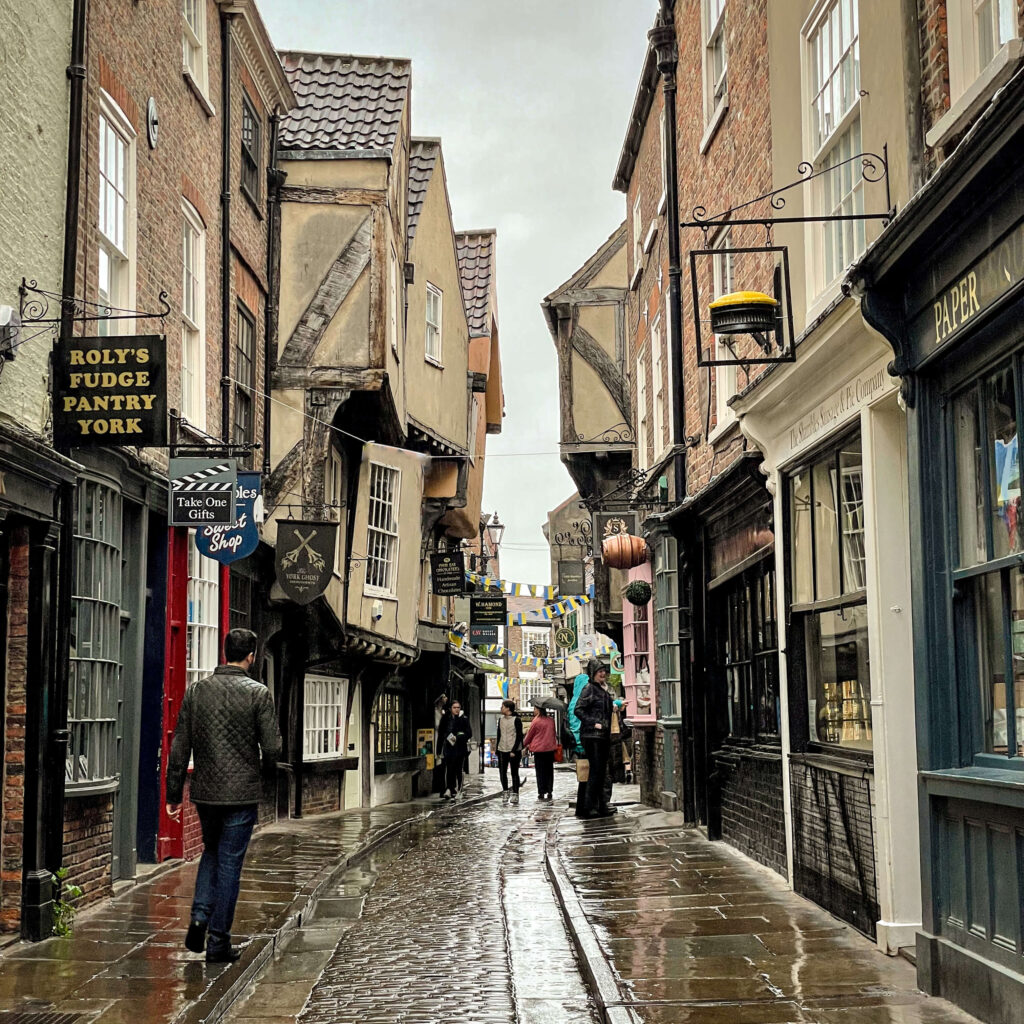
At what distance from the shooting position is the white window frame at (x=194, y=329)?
13.7m

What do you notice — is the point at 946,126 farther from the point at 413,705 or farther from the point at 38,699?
the point at 413,705

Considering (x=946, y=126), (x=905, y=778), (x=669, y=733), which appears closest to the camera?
(x=946, y=126)

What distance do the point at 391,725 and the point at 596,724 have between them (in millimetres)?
9726

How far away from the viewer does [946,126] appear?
273 inches

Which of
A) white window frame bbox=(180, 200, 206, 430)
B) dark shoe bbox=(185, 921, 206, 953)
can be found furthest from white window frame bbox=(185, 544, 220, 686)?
dark shoe bbox=(185, 921, 206, 953)

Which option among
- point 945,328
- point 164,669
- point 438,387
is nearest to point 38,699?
point 164,669

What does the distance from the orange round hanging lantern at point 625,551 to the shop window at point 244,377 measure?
5.07m

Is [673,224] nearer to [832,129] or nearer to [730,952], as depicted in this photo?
[832,129]

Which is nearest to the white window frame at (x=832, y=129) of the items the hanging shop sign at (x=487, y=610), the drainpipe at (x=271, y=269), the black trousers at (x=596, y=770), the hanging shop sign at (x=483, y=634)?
the black trousers at (x=596, y=770)

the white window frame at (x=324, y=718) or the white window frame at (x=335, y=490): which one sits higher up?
the white window frame at (x=335, y=490)

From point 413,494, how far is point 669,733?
7541mm

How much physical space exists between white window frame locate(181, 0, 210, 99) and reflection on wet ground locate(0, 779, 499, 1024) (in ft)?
25.8

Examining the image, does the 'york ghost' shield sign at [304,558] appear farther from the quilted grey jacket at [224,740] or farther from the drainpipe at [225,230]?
the quilted grey jacket at [224,740]

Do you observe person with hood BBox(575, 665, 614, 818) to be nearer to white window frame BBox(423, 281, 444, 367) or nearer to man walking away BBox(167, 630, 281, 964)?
white window frame BBox(423, 281, 444, 367)
